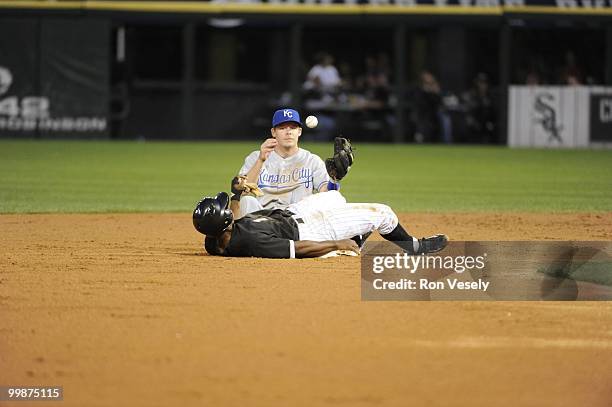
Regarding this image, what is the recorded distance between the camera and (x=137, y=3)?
2750 centimetres

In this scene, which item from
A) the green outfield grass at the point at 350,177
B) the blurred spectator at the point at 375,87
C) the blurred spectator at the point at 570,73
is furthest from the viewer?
the blurred spectator at the point at 375,87

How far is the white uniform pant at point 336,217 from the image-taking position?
9578mm

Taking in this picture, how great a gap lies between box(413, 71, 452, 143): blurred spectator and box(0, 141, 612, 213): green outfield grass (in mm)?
1496

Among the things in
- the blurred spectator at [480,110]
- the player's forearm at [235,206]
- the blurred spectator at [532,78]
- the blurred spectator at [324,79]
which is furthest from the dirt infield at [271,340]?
the blurred spectator at [480,110]

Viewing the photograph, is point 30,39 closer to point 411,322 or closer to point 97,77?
point 97,77

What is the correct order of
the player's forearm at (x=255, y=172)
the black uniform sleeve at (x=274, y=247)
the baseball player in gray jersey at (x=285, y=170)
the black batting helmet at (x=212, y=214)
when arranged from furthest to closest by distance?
the baseball player in gray jersey at (x=285, y=170), the player's forearm at (x=255, y=172), the black uniform sleeve at (x=274, y=247), the black batting helmet at (x=212, y=214)

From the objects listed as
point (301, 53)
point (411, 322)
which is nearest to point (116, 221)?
point (411, 322)

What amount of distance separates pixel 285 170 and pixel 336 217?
94 centimetres

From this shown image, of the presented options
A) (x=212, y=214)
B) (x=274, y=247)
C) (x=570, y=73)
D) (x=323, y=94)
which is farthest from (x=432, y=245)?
(x=570, y=73)

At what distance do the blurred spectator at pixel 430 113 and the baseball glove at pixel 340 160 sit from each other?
1824 centimetres

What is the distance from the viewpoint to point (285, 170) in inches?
406

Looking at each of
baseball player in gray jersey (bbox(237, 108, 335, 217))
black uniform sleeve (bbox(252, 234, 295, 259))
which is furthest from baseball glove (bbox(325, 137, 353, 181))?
black uniform sleeve (bbox(252, 234, 295, 259))

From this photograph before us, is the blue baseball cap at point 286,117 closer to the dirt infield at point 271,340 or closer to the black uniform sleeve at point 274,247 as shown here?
the black uniform sleeve at point 274,247

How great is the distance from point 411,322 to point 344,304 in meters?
0.70
